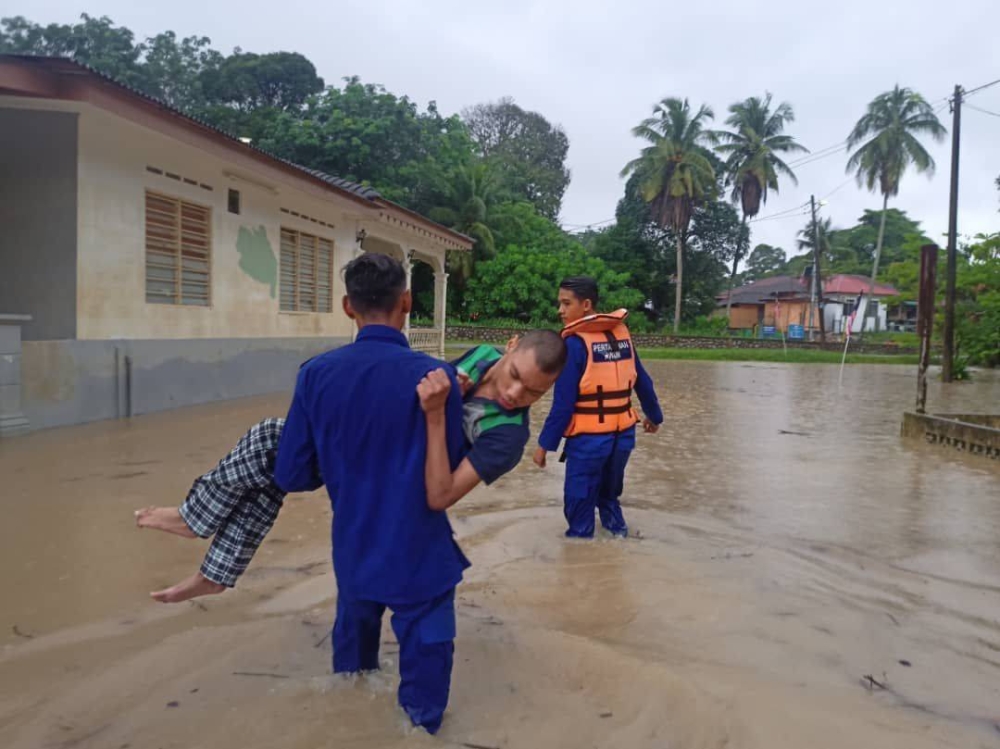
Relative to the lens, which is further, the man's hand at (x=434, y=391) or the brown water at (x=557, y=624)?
the brown water at (x=557, y=624)

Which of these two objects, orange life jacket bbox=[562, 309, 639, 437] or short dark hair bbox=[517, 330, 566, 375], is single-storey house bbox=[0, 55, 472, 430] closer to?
orange life jacket bbox=[562, 309, 639, 437]

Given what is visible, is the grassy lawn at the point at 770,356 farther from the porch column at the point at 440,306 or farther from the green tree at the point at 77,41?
the green tree at the point at 77,41

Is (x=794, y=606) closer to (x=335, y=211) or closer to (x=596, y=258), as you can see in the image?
(x=335, y=211)

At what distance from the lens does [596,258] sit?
38.6 metres

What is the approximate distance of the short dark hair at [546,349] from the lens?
2197 millimetres

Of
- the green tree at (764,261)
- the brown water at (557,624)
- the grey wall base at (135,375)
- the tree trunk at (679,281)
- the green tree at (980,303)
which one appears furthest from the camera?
the green tree at (764,261)

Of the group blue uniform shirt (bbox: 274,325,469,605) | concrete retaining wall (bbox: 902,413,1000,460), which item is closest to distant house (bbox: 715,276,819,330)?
concrete retaining wall (bbox: 902,413,1000,460)

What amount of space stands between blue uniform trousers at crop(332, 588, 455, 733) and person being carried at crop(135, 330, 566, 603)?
359 mm

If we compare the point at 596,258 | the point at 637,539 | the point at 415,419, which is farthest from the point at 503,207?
the point at 415,419

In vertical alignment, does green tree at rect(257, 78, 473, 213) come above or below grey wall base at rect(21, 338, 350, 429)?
above

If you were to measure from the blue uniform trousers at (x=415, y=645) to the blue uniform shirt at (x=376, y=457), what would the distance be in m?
0.07

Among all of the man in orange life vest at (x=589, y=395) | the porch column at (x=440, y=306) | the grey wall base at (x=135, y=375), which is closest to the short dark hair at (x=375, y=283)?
the man in orange life vest at (x=589, y=395)

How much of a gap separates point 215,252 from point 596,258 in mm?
29017

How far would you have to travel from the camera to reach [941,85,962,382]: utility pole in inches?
801
